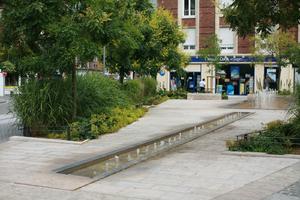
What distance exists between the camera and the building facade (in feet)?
164

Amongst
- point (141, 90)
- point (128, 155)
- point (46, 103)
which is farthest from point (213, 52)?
point (128, 155)

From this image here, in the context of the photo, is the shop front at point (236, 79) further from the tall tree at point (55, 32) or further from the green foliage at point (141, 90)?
the tall tree at point (55, 32)

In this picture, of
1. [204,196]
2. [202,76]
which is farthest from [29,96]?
[202,76]

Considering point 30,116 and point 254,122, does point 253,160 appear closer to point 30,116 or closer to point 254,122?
point 30,116

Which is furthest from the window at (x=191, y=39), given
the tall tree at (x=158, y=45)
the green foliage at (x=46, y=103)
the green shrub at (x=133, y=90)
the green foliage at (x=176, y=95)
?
the green foliage at (x=46, y=103)

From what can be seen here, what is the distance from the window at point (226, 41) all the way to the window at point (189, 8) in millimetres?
3753

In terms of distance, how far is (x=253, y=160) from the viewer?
437 inches

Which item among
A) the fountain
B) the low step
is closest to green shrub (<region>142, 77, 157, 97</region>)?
the fountain

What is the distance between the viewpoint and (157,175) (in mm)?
9680

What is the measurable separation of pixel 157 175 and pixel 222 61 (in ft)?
139

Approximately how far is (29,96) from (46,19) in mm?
2224

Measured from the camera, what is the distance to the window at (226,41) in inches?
2044

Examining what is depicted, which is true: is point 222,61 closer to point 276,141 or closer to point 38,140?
point 38,140

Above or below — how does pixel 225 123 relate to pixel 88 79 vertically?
below
